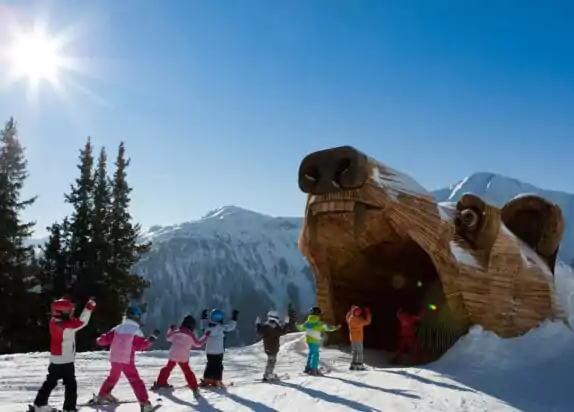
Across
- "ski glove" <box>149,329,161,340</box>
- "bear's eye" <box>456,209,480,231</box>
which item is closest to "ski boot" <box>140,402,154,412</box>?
"ski glove" <box>149,329,161,340</box>

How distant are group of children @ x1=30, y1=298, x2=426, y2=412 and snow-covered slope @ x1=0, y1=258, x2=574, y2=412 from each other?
28 cm

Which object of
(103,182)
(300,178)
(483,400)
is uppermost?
(103,182)

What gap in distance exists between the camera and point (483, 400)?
22.0ft

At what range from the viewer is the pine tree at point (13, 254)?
67.4ft

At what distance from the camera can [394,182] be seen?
30.2 ft

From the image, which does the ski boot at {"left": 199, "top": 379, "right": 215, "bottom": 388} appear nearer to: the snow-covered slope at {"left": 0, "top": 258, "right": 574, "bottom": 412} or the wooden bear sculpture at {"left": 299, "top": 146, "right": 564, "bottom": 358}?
the snow-covered slope at {"left": 0, "top": 258, "right": 574, "bottom": 412}

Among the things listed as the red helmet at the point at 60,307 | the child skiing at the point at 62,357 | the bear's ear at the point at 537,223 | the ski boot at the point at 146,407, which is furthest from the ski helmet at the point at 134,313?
the bear's ear at the point at 537,223

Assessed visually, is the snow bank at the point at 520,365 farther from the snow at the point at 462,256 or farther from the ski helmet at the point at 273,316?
the ski helmet at the point at 273,316

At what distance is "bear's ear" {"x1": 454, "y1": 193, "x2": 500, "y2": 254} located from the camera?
957cm

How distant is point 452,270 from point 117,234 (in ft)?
61.6

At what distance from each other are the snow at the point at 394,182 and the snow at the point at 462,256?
1.04 m

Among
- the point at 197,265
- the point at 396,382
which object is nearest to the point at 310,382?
the point at 396,382

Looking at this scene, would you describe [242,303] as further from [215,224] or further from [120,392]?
[120,392]

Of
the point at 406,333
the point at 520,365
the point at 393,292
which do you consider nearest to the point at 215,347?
the point at 406,333
